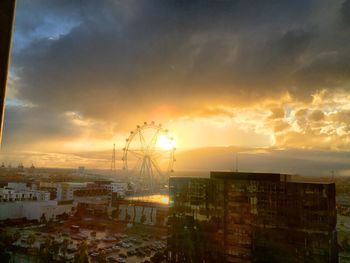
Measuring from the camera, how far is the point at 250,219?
191 inches

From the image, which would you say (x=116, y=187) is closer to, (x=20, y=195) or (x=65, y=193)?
(x=65, y=193)

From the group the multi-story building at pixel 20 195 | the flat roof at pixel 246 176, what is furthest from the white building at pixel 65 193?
the flat roof at pixel 246 176

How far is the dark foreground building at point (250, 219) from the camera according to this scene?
430 centimetres

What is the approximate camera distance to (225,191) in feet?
17.0

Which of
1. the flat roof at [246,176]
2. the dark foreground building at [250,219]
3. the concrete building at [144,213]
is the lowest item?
the concrete building at [144,213]

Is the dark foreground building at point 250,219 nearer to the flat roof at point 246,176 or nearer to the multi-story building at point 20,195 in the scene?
the flat roof at point 246,176

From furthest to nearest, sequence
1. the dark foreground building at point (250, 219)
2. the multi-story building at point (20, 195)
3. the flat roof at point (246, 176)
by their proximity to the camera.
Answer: the multi-story building at point (20, 195) → the flat roof at point (246, 176) → the dark foreground building at point (250, 219)

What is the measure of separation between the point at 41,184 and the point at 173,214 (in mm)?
12321

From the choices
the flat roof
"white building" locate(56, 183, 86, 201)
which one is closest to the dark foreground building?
the flat roof

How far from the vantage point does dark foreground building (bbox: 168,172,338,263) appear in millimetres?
4301

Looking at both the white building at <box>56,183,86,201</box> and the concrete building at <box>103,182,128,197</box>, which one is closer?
the white building at <box>56,183,86,201</box>

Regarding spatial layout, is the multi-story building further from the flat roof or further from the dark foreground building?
the flat roof

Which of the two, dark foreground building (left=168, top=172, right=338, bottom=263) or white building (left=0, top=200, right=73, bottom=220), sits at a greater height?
dark foreground building (left=168, top=172, right=338, bottom=263)

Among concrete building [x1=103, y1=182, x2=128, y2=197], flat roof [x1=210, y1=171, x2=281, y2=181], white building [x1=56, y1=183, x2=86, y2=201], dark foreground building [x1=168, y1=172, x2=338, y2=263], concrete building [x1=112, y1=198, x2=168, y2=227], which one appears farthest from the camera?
concrete building [x1=103, y1=182, x2=128, y2=197]
